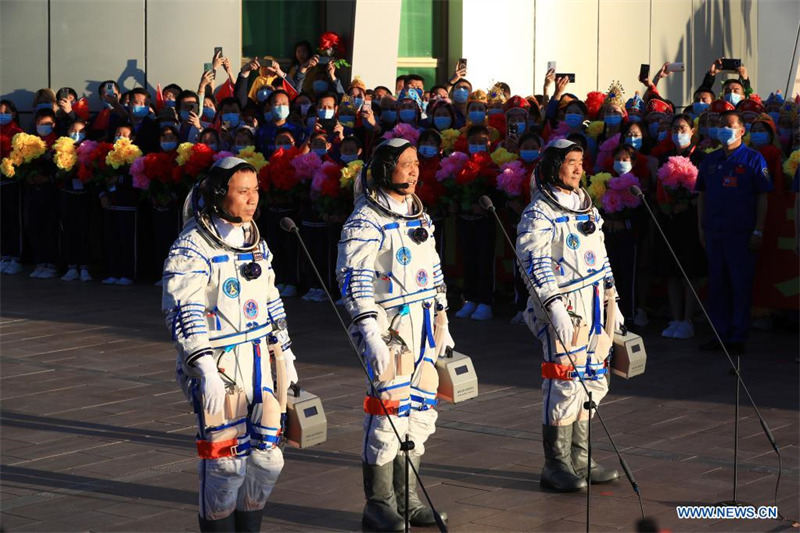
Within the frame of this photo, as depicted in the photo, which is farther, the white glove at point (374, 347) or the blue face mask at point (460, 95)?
the blue face mask at point (460, 95)

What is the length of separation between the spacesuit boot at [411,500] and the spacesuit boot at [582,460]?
3.95ft

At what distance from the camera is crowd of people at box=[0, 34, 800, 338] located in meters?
13.9

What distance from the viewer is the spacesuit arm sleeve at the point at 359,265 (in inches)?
291

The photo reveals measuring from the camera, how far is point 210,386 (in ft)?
20.7

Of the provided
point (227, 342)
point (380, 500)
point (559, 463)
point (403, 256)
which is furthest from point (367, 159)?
point (227, 342)

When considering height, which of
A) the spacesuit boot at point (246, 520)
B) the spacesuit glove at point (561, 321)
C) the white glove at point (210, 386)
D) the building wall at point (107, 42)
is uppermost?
the building wall at point (107, 42)

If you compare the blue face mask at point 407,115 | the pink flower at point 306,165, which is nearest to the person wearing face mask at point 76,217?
the pink flower at point 306,165

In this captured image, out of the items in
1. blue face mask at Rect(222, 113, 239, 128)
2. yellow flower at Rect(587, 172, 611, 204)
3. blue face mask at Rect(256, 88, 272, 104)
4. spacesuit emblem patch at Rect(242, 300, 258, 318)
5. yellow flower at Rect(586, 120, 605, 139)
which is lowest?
spacesuit emblem patch at Rect(242, 300, 258, 318)

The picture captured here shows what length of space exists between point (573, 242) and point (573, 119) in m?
7.79

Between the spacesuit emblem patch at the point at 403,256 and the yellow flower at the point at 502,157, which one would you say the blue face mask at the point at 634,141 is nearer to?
the yellow flower at the point at 502,157

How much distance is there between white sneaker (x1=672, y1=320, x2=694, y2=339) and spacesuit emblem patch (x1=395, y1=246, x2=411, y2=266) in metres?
6.88

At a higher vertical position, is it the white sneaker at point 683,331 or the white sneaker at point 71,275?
the white sneaker at point 71,275

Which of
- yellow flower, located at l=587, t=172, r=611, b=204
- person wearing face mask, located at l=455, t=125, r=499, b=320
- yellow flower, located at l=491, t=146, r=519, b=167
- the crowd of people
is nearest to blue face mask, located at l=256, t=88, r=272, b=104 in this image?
the crowd of people

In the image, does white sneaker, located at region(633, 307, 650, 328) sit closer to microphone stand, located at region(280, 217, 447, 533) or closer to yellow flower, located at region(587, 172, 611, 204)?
yellow flower, located at region(587, 172, 611, 204)
